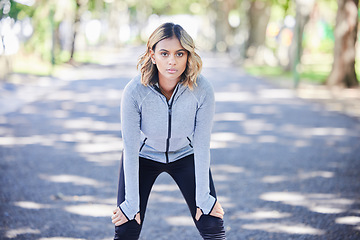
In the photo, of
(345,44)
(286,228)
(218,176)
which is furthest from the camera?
(345,44)

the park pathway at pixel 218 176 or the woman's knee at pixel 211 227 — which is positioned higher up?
the woman's knee at pixel 211 227

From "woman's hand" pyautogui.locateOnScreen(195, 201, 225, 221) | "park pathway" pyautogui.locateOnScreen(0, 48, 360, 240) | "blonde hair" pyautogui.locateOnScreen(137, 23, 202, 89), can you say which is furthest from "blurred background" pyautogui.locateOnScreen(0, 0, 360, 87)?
"park pathway" pyautogui.locateOnScreen(0, 48, 360, 240)

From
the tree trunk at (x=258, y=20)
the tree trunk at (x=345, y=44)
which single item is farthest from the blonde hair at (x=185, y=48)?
the tree trunk at (x=258, y=20)

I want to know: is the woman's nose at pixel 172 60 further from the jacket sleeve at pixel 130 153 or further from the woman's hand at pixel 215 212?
the woman's hand at pixel 215 212

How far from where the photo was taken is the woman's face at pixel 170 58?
2.82 metres

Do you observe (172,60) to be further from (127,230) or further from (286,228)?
(286,228)

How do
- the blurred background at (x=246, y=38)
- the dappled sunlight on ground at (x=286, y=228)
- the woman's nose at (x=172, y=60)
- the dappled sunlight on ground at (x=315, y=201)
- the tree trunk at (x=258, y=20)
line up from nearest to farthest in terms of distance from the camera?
1. the woman's nose at (x=172, y=60)
2. the dappled sunlight on ground at (x=286, y=228)
3. the dappled sunlight on ground at (x=315, y=201)
4. the blurred background at (x=246, y=38)
5. the tree trunk at (x=258, y=20)

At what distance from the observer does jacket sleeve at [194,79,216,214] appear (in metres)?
2.89

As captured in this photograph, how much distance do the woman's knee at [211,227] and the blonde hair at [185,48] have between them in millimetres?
784

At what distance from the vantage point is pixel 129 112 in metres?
2.81

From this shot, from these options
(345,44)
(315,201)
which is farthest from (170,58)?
(345,44)

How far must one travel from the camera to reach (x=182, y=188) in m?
3.07

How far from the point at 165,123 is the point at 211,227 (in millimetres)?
→ 664

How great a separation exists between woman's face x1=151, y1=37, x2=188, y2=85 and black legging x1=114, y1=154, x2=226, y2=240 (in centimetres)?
57
